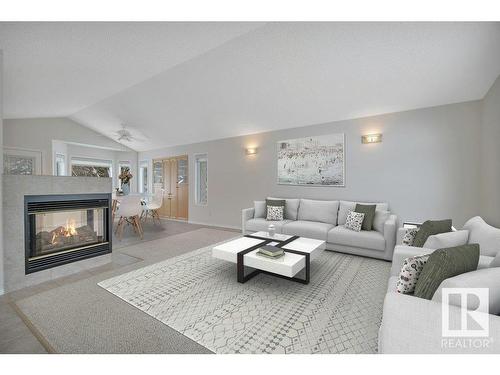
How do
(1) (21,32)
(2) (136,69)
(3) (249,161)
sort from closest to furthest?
(1) (21,32)
(2) (136,69)
(3) (249,161)

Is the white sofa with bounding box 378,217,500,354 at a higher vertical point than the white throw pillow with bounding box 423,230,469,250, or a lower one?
lower

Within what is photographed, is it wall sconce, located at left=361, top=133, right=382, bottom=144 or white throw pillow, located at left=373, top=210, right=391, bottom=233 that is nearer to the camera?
white throw pillow, located at left=373, top=210, right=391, bottom=233

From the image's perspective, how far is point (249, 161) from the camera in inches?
218

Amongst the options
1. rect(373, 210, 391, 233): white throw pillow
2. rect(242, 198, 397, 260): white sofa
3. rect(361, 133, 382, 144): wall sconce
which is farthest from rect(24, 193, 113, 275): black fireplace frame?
rect(361, 133, 382, 144): wall sconce

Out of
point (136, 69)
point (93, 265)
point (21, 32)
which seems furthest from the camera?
point (136, 69)

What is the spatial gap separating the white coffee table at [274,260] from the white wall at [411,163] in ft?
6.25

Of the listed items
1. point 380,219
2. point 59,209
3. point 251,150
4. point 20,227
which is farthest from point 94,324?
point 251,150

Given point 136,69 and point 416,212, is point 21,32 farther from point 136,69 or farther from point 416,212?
point 416,212

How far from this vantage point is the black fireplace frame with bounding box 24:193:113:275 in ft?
8.18

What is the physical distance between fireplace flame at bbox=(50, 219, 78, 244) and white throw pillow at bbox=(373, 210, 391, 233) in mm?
4481

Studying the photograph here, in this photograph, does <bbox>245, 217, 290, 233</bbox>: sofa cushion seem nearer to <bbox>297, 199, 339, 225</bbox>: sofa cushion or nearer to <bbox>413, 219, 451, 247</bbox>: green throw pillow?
<bbox>297, 199, 339, 225</bbox>: sofa cushion

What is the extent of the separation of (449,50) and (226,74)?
9.43 feet

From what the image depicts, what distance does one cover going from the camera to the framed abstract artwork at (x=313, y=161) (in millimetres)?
4375
